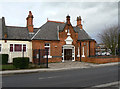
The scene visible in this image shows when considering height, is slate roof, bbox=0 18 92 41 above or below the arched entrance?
above

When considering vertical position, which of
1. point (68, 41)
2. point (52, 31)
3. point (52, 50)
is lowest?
point (52, 50)

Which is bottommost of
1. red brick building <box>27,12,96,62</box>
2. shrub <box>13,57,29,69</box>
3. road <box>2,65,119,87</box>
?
road <box>2,65,119,87</box>

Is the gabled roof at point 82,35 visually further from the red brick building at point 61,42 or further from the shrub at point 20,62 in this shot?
the shrub at point 20,62

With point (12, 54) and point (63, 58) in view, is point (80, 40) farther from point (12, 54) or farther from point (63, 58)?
point (12, 54)

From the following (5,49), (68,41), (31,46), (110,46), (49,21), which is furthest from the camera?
(110,46)

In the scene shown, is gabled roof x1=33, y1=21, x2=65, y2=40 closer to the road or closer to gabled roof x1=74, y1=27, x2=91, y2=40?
gabled roof x1=74, y1=27, x2=91, y2=40

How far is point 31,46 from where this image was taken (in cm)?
2220

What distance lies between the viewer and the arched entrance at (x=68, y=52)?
2400cm

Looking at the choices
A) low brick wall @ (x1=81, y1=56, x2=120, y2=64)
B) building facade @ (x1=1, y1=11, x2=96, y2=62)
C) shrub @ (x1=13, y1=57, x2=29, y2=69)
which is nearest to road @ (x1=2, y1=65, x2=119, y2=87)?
shrub @ (x1=13, y1=57, x2=29, y2=69)

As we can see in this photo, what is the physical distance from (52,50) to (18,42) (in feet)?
18.8

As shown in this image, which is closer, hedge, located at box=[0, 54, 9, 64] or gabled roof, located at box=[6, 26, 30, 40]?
hedge, located at box=[0, 54, 9, 64]

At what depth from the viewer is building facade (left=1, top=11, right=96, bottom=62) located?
2178 cm

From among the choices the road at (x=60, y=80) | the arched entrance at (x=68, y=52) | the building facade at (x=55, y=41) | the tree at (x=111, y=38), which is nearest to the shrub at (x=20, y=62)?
the road at (x=60, y=80)

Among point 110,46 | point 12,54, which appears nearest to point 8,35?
point 12,54
